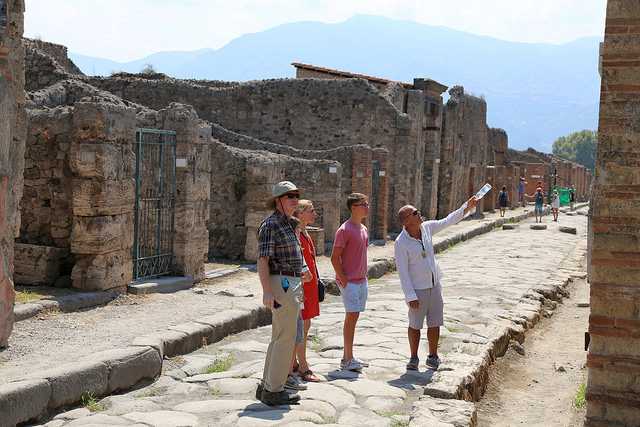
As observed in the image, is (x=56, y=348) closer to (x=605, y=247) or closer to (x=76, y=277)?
(x=76, y=277)

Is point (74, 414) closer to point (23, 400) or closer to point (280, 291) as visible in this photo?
point (23, 400)

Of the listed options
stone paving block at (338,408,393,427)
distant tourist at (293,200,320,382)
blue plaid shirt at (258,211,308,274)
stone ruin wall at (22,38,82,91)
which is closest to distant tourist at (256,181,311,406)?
blue plaid shirt at (258,211,308,274)

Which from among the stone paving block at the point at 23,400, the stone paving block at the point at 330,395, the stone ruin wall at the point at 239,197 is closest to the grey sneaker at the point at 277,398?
the stone paving block at the point at 330,395

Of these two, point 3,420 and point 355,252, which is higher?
point 355,252

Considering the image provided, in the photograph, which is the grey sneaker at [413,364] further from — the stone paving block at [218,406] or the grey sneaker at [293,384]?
the stone paving block at [218,406]

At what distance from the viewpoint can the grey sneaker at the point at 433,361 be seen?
7.17 metres

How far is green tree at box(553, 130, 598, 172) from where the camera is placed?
10125 centimetres

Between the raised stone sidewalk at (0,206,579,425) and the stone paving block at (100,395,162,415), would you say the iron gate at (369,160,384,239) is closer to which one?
the raised stone sidewalk at (0,206,579,425)

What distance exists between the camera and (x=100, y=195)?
30.9 ft

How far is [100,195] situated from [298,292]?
14.3 feet

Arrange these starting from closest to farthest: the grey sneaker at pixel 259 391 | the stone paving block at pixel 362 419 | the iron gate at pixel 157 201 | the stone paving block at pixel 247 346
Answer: the stone paving block at pixel 362 419 → the grey sneaker at pixel 259 391 → the stone paving block at pixel 247 346 → the iron gate at pixel 157 201

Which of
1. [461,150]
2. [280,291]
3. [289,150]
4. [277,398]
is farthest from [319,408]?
[461,150]

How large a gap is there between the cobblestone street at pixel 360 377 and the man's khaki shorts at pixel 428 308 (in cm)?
38

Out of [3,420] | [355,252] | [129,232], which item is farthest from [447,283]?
[3,420]
